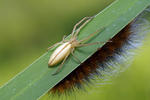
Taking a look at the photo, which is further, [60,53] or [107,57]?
[107,57]

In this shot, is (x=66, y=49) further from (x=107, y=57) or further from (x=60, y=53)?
(x=107, y=57)

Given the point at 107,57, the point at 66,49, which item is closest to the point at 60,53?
the point at 66,49

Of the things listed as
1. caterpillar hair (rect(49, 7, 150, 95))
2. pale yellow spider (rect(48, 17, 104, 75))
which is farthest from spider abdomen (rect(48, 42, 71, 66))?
caterpillar hair (rect(49, 7, 150, 95))

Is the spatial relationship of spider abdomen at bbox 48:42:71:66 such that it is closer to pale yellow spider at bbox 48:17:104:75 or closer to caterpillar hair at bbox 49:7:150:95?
pale yellow spider at bbox 48:17:104:75

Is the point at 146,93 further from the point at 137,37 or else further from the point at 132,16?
the point at 132,16

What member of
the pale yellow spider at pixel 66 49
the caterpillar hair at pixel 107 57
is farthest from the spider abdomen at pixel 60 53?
the caterpillar hair at pixel 107 57

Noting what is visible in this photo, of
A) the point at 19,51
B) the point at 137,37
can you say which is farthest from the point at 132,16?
the point at 19,51

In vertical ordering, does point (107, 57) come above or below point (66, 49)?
below
